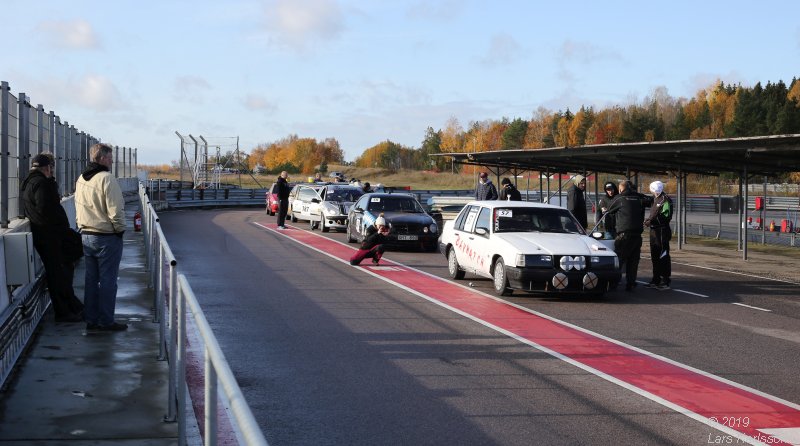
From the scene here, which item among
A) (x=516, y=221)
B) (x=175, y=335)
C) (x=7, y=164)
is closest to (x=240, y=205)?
(x=516, y=221)

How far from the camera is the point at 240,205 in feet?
175

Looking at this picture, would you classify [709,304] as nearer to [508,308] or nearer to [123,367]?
[508,308]

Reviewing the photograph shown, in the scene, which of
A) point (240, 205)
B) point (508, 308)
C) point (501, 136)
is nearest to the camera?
point (508, 308)

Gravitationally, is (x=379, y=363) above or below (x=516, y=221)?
below

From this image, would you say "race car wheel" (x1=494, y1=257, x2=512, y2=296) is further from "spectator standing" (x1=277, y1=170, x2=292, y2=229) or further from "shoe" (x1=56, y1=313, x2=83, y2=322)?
"spectator standing" (x1=277, y1=170, x2=292, y2=229)

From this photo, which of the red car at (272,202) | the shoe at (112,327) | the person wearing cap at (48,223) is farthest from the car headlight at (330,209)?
the shoe at (112,327)

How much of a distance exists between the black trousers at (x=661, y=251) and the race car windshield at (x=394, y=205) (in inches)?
363

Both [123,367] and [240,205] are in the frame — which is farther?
[240,205]

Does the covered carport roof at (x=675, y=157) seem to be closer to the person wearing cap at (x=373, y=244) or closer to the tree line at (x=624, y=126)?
the person wearing cap at (x=373, y=244)

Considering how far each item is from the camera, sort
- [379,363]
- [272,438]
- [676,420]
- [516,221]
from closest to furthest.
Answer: [272,438] < [676,420] < [379,363] < [516,221]

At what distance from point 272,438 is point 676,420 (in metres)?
2.91

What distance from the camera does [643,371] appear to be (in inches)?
341

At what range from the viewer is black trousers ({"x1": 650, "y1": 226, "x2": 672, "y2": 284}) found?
50.8 ft

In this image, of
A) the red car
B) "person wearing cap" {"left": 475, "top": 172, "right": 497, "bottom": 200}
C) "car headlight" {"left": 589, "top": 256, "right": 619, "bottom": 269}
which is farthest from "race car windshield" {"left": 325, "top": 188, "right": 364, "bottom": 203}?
"car headlight" {"left": 589, "top": 256, "right": 619, "bottom": 269}
